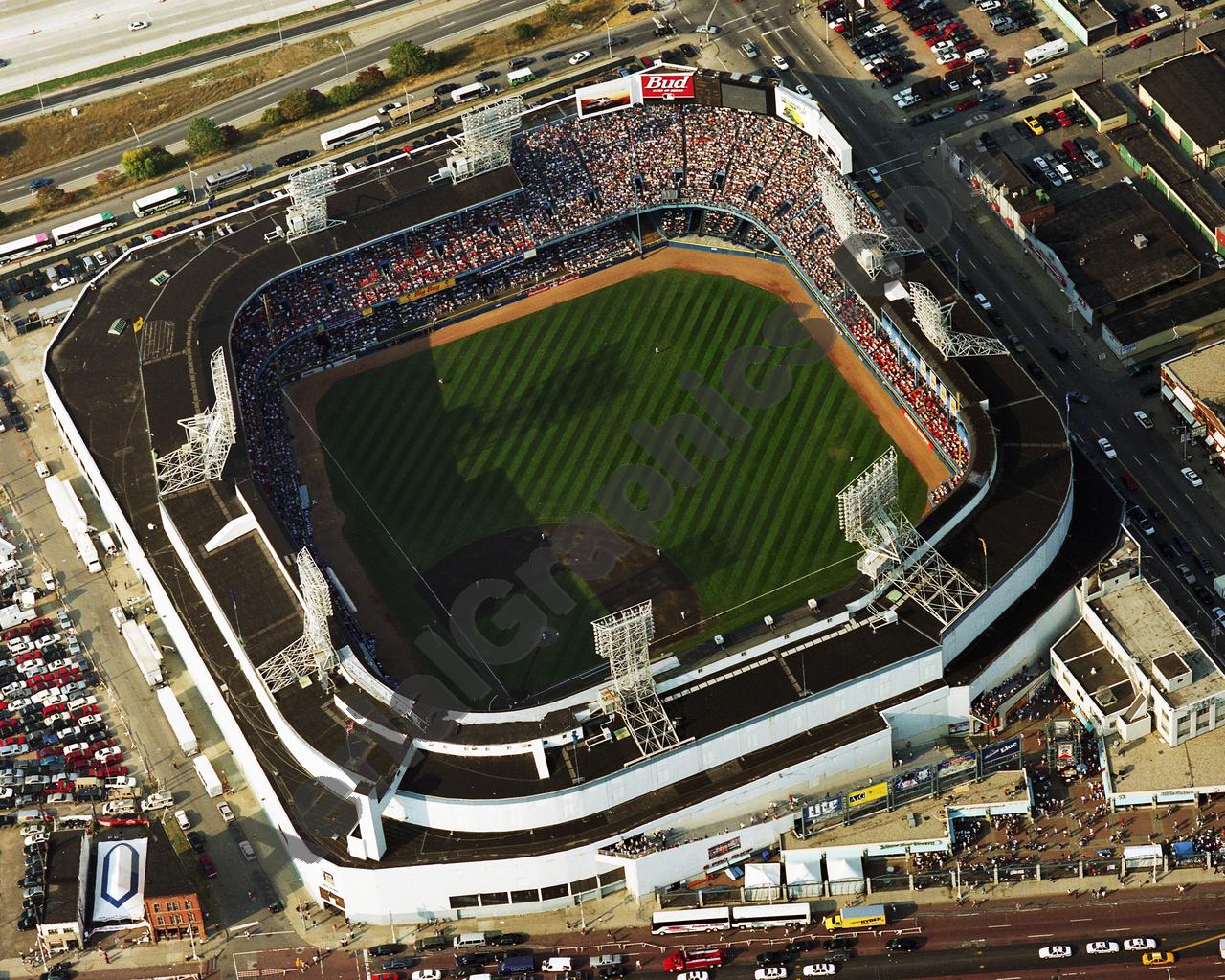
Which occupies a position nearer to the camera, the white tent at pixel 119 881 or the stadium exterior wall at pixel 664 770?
the stadium exterior wall at pixel 664 770

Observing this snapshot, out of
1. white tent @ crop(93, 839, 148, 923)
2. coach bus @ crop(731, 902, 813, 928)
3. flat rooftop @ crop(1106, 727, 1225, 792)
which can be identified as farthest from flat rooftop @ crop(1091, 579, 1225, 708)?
white tent @ crop(93, 839, 148, 923)

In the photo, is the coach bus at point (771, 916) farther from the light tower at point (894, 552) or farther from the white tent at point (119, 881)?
the white tent at point (119, 881)

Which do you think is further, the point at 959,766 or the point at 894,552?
the point at 894,552

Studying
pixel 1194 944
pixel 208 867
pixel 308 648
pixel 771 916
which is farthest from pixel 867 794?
pixel 208 867

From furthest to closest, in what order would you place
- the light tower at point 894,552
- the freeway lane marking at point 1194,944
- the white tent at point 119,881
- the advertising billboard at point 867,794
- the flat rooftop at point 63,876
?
the light tower at point 894,552, the white tent at point 119,881, the flat rooftop at point 63,876, the advertising billboard at point 867,794, the freeway lane marking at point 1194,944

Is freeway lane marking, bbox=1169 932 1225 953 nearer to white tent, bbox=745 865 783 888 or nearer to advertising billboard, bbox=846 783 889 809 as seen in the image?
advertising billboard, bbox=846 783 889 809

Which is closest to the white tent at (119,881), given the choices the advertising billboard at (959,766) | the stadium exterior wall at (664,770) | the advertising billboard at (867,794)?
the stadium exterior wall at (664,770)

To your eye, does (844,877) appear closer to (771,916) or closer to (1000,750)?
(771,916)
